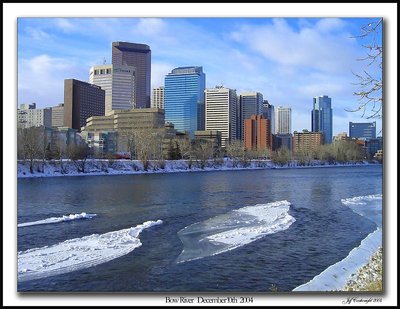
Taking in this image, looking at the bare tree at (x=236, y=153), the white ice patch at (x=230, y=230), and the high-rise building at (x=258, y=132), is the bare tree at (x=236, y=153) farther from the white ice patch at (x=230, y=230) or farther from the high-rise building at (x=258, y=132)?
the white ice patch at (x=230, y=230)

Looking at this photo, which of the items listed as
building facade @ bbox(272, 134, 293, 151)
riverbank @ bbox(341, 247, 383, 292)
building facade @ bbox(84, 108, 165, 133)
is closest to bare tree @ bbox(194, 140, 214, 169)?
building facade @ bbox(84, 108, 165, 133)

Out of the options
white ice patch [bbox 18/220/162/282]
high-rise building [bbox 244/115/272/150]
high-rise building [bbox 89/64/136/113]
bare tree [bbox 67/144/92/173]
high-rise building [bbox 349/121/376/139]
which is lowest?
white ice patch [bbox 18/220/162/282]

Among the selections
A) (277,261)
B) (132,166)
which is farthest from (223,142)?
(277,261)

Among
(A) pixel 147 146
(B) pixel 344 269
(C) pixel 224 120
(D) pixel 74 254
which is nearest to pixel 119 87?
(C) pixel 224 120

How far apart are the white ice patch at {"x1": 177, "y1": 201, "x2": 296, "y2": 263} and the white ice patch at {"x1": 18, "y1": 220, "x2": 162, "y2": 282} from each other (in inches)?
53.8

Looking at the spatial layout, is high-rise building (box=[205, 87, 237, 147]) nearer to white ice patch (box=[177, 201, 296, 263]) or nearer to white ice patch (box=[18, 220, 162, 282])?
white ice patch (box=[177, 201, 296, 263])

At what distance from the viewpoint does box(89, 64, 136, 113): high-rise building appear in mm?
87750

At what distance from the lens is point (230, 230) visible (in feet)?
35.0

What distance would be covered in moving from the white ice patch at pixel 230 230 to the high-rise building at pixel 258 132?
70861 millimetres

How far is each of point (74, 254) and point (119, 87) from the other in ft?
340

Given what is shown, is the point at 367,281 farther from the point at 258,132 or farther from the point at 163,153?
the point at 258,132

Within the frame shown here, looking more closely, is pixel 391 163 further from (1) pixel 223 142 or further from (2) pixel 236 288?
(1) pixel 223 142

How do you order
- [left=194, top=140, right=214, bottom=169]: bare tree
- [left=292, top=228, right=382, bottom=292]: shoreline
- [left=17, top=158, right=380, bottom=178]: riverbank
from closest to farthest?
[left=292, top=228, right=382, bottom=292]: shoreline, [left=17, top=158, right=380, bottom=178]: riverbank, [left=194, top=140, right=214, bottom=169]: bare tree

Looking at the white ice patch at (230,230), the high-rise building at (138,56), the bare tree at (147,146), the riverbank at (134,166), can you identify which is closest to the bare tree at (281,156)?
the riverbank at (134,166)
